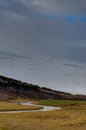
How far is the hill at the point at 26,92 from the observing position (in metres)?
172

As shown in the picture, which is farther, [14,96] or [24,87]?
[24,87]

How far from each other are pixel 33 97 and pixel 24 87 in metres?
7.71

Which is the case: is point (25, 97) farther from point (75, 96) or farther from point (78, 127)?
point (78, 127)

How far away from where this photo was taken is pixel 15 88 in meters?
178

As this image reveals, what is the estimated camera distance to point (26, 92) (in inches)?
7018

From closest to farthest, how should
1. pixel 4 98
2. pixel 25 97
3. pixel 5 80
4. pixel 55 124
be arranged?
pixel 55 124, pixel 4 98, pixel 25 97, pixel 5 80

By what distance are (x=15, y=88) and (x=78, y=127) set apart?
12261cm

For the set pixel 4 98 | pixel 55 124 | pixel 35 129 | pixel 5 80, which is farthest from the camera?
pixel 5 80

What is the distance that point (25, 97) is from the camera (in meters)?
174

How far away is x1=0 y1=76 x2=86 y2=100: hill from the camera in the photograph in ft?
566

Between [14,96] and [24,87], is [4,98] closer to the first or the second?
[14,96]

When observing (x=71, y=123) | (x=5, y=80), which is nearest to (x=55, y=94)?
(x=5, y=80)

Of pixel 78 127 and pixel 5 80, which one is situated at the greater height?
pixel 5 80

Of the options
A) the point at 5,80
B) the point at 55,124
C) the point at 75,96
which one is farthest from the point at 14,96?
the point at 55,124
